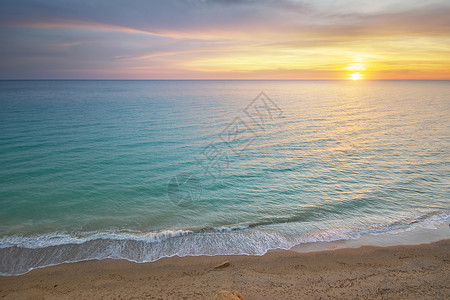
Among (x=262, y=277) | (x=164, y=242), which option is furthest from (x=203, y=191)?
(x=262, y=277)

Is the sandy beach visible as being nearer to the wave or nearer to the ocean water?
the wave

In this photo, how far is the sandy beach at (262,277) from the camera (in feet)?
27.6

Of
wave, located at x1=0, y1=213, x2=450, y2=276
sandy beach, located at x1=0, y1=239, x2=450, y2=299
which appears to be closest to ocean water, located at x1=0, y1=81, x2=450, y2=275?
wave, located at x1=0, y1=213, x2=450, y2=276

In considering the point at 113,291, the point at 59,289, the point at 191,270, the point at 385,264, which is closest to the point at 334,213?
the point at 385,264

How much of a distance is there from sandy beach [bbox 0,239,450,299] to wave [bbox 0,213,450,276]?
54 cm

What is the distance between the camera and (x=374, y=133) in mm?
33531

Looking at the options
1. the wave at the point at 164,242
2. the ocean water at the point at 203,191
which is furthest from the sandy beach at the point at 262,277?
the ocean water at the point at 203,191

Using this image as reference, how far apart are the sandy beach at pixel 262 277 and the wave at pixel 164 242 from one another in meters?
0.54

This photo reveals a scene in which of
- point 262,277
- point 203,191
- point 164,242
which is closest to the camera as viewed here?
point 262,277

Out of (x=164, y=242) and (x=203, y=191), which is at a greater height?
(x=164, y=242)

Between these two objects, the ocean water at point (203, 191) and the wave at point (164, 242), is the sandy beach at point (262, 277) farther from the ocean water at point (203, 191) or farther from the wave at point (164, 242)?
the ocean water at point (203, 191)

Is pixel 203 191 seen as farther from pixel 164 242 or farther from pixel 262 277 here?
pixel 262 277

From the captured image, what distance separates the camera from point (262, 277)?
30.3 feet

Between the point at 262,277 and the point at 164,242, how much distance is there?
507 centimetres
